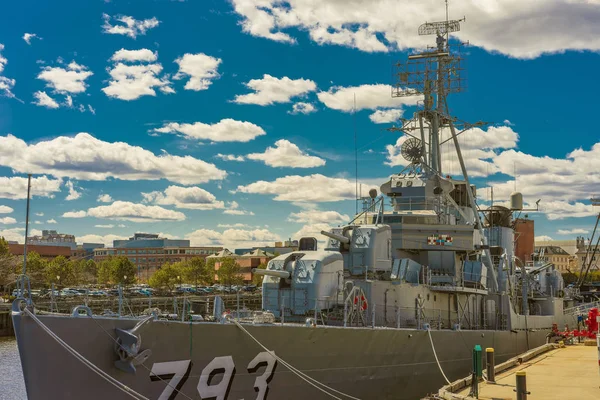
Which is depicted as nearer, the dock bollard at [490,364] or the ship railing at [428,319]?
the dock bollard at [490,364]

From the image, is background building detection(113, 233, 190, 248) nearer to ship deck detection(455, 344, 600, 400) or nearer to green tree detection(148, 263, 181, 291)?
green tree detection(148, 263, 181, 291)

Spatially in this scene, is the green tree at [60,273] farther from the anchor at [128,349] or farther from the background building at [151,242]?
the background building at [151,242]

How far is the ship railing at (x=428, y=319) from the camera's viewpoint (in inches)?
677

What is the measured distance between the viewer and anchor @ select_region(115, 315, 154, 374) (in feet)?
36.0

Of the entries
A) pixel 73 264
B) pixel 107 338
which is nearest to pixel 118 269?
pixel 73 264

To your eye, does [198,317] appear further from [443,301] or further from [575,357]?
[575,357]

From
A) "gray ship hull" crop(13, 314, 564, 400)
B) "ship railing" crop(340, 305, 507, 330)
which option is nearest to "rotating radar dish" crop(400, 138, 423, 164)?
"ship railing" crop(340, 305, 507, 330)

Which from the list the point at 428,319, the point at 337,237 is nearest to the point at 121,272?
the point at 428,319

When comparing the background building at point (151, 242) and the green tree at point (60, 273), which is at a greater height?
the background building at point (151, 242)

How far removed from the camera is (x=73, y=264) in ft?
208

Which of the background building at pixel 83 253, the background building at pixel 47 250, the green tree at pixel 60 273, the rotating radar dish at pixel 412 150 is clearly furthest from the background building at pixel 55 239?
the rotating radar dish at pixel 412 150

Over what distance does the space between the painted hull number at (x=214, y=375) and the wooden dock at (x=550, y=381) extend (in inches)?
154

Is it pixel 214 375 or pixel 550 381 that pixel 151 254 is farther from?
pixel 214 375

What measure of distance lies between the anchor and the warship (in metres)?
0.02
